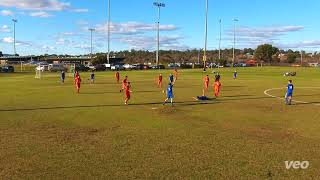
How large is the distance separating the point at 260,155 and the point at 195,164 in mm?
2436

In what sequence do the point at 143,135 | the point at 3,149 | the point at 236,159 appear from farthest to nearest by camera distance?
1. the point at 143,135
2. the point at 3,149
3. the point at 236,159

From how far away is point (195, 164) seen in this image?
12.4 m

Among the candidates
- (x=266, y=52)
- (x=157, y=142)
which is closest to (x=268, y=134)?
(x=157, y=142)

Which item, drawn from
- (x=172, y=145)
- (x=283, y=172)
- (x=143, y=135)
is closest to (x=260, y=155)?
(x=283, y=172)

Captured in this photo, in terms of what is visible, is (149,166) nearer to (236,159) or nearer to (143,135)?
(236,159)

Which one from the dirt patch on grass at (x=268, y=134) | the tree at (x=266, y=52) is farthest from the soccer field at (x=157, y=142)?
the tree at (x=266, y=52)

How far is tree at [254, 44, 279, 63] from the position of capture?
7637 inches
